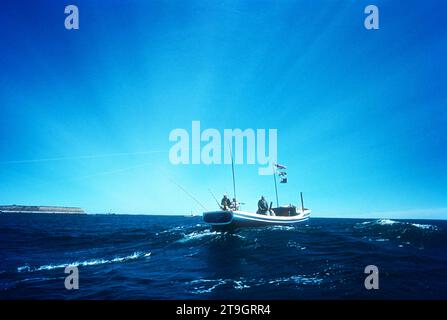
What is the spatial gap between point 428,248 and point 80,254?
28.4 m

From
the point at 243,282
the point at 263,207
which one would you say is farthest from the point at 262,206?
the point at 243,282

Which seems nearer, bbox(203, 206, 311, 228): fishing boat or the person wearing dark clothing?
bbox(203, 206, 311, 228): fishing boat

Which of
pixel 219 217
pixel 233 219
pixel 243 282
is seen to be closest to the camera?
pixel 243 282

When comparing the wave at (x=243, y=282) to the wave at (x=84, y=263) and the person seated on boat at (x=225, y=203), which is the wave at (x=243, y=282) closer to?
the wave at (x=84, y=263)

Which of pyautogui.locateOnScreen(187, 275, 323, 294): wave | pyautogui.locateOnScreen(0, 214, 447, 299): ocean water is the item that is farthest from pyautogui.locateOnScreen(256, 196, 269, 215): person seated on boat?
pyautogui.locateOnScreen(187, 275, 323, 294): wave

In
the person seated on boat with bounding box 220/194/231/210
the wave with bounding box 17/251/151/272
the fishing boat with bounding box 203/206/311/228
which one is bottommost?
the wave with bounding box 17/251/151/272

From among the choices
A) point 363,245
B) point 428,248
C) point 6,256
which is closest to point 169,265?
point 6,256

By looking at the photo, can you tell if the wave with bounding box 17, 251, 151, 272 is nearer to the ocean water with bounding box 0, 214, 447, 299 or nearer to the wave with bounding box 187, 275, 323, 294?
the ocean water with bounding box 0, 214, 447, 299

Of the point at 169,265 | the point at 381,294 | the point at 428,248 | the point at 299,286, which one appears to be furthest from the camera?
the point at 428,248

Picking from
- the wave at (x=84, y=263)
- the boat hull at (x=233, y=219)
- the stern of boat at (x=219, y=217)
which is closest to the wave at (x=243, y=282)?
the wave at (x=84, y=263)

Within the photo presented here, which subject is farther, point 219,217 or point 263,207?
point 263,207

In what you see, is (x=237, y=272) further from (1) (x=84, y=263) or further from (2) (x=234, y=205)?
(2) (x=234, y=205)

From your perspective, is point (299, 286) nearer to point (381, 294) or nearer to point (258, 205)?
point (381, 294)
